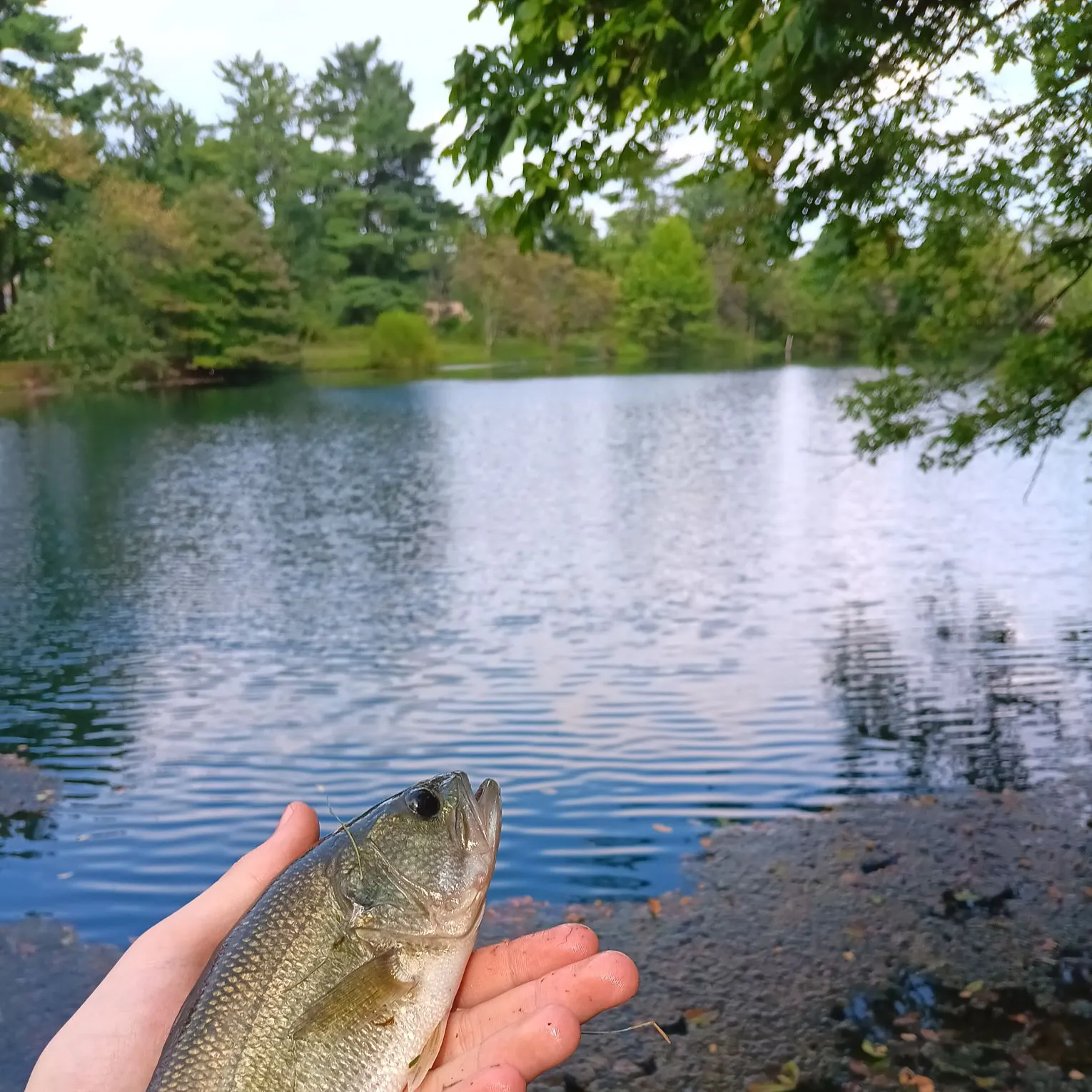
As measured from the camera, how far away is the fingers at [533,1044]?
8.04ft

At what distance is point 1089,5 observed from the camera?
7.29 meters

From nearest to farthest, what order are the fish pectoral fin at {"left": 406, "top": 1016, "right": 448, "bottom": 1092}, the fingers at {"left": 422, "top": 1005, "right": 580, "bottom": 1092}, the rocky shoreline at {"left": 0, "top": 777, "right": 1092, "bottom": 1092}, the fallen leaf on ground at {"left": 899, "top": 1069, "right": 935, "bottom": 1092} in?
1. the fingers at {"left": 422, "top": 1005, "right": 580, "bottom": 1092}
2. the fish pectoral fin at {"left": 406, "top": 1016, "right": 448, "bottom": 1092}
3. the fallen leaf on ground at {"left": 899, "top": 1069, "right": 935, "bottom": 1092}
4. the rocky shoreline at {"left": 0, "top": 777, "right": 1092, "bottom": 1092}

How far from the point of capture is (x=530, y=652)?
12.7 metres

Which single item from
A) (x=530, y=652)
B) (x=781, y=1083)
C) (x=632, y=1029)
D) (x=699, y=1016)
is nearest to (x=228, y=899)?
(x=632, y=1029)

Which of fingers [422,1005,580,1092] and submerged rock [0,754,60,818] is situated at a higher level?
fingers [422,1005,580,1092]

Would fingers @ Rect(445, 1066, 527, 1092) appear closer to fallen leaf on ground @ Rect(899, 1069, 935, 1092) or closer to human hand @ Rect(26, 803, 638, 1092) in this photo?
human hand @ Rect(26, 803, 638, 1092)

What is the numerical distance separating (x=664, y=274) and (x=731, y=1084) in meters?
85.9

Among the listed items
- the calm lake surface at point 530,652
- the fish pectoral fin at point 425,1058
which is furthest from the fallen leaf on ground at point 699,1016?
the fish pectoral fin at point 425,1058

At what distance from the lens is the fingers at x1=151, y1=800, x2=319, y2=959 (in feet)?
10.1

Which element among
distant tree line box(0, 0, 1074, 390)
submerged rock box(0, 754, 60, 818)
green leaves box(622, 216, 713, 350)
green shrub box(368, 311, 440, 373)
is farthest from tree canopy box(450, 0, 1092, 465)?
green leaves box(622, 216, 713, 350)

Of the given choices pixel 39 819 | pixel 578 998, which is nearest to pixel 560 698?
pixel 39 819

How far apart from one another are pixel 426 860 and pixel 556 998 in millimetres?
476

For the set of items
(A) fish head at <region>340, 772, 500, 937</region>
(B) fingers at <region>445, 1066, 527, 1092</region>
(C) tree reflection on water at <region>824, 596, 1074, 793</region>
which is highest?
(A) fish head at <region>340, 772, 500, 937</region>

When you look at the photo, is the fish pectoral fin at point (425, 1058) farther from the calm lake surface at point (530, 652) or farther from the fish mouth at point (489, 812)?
the calm lake surface at point (530, 652)
